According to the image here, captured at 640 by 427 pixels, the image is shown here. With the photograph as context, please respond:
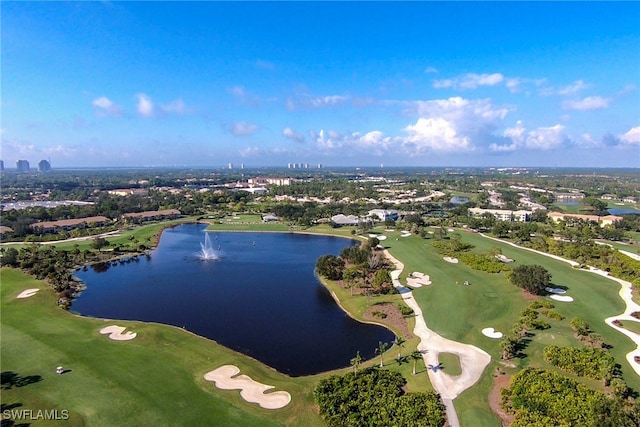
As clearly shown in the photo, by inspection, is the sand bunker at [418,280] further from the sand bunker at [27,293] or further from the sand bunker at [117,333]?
the sand bunker at [27,293]

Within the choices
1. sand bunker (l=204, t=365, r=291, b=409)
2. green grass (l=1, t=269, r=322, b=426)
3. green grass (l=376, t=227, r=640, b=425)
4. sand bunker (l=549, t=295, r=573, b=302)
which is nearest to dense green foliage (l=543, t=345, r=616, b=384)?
green grass (l=376, t=227, r=640, b=425)

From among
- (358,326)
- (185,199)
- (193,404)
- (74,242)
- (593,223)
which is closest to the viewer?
(193,404)

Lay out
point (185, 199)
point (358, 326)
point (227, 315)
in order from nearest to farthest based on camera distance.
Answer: point (358, 326)
point (227, 315)
point (185, 199)

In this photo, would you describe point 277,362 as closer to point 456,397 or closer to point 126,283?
point 456,397

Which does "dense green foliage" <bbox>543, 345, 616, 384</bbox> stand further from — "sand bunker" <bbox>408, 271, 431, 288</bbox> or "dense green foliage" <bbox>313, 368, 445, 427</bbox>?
"sand bunker" <bbox>408, 271, 431, 288</bbox>

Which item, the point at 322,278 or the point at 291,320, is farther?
the point at 322,278

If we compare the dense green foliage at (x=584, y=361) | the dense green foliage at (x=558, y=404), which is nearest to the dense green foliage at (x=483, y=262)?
the dense green foliage at (x=584, y=361)

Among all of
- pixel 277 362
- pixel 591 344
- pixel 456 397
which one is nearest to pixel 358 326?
pixel 277 362

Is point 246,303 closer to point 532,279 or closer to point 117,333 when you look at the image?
point 117,333
